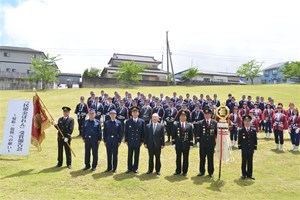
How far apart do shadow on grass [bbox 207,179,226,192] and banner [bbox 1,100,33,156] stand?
6.77m

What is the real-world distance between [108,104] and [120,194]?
869cm

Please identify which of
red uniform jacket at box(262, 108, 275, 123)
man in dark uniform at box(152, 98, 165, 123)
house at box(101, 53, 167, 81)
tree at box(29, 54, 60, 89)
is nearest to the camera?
man in dark uniform at box(152, 98, 165, 123)

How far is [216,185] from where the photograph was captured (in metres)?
8.37

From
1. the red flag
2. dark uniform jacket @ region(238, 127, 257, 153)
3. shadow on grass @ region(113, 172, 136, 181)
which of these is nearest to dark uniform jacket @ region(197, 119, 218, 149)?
dark uniform jacket @ region(238, 127, 257, 153)

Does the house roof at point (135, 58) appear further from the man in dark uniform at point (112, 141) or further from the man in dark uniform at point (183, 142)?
the man in dark uniform at point (183, 142)

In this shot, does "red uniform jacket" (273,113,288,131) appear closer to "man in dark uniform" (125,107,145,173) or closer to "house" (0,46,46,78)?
"man in dark uniform" (125,107,145,173)

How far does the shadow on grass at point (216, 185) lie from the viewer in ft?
26.5

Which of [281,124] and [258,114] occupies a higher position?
[258,114]

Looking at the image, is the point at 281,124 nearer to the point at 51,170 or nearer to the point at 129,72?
the point at 51,170

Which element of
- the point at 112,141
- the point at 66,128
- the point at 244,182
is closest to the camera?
the point at 244,182

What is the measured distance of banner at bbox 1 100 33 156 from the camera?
34.9ft

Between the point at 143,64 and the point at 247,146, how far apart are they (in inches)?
2095

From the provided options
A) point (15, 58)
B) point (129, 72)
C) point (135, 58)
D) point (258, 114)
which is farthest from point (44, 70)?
point (258, 114)

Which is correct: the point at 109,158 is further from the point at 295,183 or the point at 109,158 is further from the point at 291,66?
the point at 291,66
